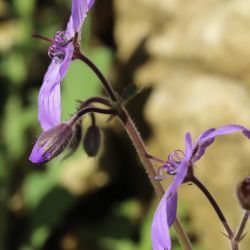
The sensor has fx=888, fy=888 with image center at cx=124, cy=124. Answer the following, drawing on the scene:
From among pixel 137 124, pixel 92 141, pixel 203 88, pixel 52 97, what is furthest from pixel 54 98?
pixel 137 124

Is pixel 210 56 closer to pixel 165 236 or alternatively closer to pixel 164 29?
pixel 164 29

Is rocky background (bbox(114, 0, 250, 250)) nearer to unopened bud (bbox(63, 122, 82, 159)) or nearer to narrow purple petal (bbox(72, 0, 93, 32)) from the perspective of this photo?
unopened bud (bbox(63, 122, 82, 159))

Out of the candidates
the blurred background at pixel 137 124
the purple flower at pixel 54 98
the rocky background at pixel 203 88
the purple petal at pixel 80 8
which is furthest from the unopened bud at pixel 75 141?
the rocky background at pixel 203 88

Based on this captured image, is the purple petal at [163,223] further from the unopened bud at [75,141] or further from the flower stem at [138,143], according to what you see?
the unopened bud at [75,141]

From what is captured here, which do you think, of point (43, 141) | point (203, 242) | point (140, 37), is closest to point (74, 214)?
point (203, 242)

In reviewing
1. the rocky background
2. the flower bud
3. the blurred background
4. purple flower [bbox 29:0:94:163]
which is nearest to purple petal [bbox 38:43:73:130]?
purple flower [bbox 29:0:94:163]

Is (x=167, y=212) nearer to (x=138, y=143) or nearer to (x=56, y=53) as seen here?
(x=138, y=143)
